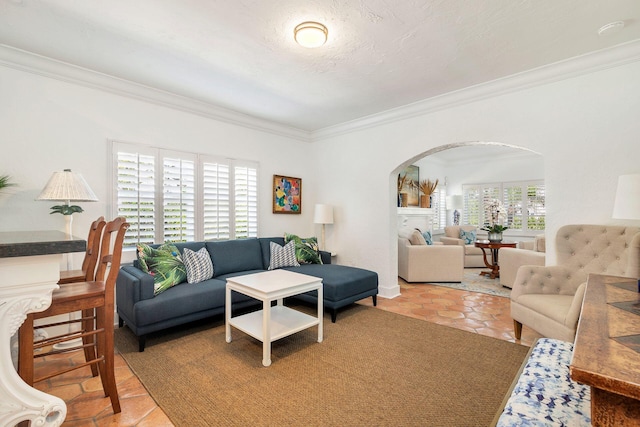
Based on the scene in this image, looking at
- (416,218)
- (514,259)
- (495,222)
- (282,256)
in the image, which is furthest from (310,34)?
(416,218)

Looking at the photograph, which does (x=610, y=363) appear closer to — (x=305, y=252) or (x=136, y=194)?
(x=305, y=252)

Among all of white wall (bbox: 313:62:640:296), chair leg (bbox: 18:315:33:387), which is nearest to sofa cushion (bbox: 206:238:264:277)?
white wall (bbox: 313:62:640:296)

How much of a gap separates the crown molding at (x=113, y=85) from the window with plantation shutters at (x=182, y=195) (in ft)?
1.92

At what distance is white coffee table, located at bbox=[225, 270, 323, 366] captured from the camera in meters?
2.40

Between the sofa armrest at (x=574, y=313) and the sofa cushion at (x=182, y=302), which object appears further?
the sofa cushion at (x=182, y=302)

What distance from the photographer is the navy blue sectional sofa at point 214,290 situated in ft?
8.73

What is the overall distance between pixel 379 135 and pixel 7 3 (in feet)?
12.8

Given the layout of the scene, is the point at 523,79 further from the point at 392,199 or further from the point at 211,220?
the point at 211,220

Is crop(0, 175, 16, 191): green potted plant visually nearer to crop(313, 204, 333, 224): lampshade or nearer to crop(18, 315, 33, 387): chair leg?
crop(18, 315, 33, 387): chair leg

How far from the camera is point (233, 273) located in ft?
12.2

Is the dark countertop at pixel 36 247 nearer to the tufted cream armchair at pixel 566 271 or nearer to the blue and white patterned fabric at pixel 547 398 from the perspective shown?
the blue and white patterned fabric at pixel 547 398

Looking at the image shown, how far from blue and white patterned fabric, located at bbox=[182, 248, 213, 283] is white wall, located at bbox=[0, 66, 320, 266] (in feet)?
3.14

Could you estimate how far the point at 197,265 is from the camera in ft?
10.9

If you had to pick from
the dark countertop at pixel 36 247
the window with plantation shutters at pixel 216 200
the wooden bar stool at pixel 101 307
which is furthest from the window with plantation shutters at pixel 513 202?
the dark countertop at pixel 36 247
